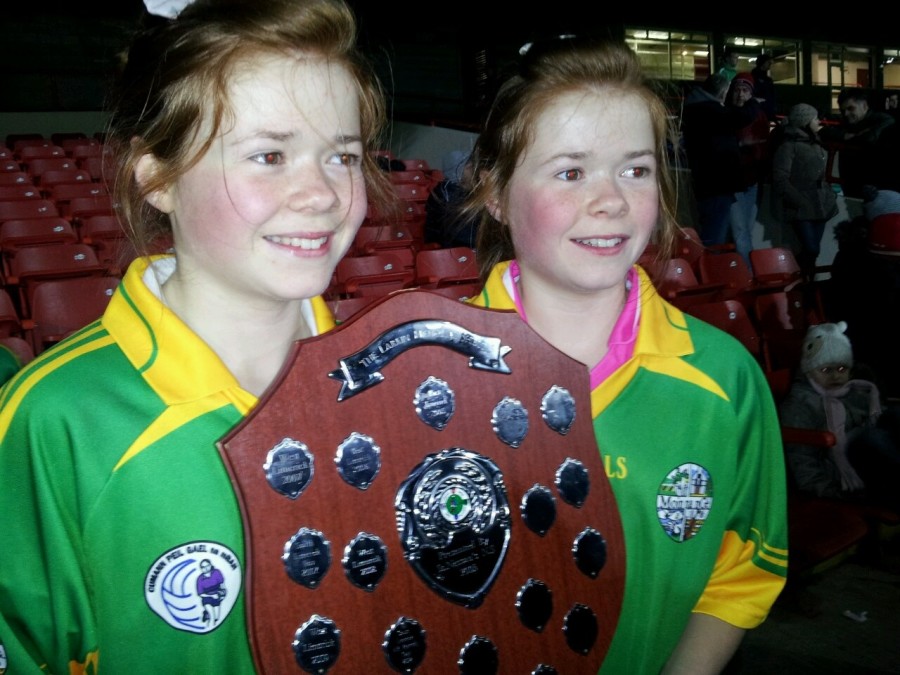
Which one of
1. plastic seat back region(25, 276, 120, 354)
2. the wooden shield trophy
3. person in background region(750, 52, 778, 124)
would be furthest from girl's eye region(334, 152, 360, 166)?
person in background region(750, 52, 778, 124)

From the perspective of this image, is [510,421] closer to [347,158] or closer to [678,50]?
[347,158]

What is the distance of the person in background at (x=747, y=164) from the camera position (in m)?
6.33

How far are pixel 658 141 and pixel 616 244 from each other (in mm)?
206

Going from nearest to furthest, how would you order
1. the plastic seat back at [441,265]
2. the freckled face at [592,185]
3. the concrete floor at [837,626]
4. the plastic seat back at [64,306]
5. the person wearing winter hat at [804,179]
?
the freckled face at [592,185], the concrete floor at [837,626], the plastic seat back at [64,306], the plastic seat back at [441,265], the person wearing winter hat at [804,179]

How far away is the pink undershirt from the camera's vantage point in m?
1.22

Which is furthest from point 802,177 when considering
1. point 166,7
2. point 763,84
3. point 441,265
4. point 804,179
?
point 166,7

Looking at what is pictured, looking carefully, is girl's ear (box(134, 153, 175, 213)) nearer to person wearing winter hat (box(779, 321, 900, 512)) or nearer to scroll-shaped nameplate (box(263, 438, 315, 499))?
scroll-shaped nameplate (box(263, 438, 315, 499))

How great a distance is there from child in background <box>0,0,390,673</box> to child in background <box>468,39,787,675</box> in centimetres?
28

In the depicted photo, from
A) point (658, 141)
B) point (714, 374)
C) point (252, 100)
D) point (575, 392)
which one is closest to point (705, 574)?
point (714, 374)

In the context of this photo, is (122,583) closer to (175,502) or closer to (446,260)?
(175,502)

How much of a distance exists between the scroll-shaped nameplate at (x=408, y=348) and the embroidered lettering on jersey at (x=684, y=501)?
340 millimetres

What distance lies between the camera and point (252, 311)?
1074 mm

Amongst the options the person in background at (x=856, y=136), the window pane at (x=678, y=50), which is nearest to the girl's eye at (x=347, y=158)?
the person in background at (x=856, y=136)

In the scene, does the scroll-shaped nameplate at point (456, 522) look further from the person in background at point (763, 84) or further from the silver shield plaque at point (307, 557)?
the person in background at point (763, 84)
